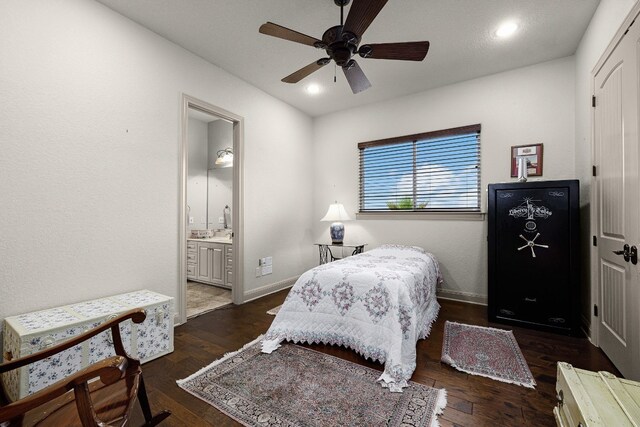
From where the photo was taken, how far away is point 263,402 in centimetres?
172

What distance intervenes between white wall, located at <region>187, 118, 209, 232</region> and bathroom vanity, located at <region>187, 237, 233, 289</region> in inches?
26.8

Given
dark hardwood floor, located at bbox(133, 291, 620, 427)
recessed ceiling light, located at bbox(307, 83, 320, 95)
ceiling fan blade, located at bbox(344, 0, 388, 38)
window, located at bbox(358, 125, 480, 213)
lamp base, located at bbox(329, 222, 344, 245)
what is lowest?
dark hardwood floor, located at bbox(133, 291, 620, 427)

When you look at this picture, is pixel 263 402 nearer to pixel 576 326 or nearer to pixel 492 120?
pixel 576 326

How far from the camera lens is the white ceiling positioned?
7.91 feet

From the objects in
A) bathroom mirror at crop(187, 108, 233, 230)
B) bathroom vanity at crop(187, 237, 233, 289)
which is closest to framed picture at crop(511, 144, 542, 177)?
bathroom vanity at crop(187, 237, 233, 289)

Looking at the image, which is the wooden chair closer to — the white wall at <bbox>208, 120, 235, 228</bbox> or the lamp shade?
the lamp shade

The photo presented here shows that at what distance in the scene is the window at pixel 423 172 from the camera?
3742 millimetres

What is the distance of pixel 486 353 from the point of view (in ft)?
7.55

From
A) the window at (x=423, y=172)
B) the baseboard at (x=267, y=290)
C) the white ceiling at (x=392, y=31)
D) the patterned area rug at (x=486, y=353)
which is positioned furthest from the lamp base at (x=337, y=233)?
the white ceiling at (x=392, y=31)

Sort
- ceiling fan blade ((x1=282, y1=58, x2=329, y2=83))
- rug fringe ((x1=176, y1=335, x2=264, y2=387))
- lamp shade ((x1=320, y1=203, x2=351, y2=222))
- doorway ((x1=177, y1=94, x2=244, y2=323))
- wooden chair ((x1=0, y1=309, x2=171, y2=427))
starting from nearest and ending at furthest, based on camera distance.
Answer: wooden chair ((x1=0, y1=309, x2=171, y2=427)) < rug fringe ((x1=176, y1=335, x2=264, y2=387)) < ceiling fan blade ((x1=282, y1=58, x2=329, y2=83)) < doorway ((x1=177, y1=94, x2=244, y2=323)) < lamp shade ((x1=320, y1=203, x2=351, y2=222))

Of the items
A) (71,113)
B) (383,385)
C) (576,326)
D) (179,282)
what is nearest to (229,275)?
(179,282)

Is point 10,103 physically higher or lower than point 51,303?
higher

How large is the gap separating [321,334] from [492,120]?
3.31 metres

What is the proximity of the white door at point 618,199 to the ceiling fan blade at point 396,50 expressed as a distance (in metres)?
1.29
